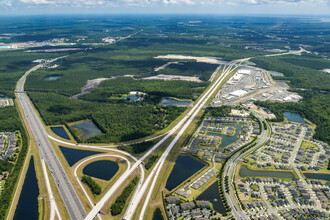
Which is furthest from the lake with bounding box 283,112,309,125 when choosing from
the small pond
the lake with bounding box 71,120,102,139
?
the lake with bounding box 71,120,102,139

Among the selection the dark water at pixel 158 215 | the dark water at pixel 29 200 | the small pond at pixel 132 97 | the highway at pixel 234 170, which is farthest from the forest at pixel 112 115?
the dark water at pixel 158 215

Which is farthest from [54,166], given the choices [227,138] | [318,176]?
[318,176]

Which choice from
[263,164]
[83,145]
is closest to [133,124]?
[83,145]

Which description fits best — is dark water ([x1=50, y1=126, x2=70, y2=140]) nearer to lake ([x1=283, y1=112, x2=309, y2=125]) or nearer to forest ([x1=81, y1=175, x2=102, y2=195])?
forest ([x1=81, y1=175, x2=102, y2=195])

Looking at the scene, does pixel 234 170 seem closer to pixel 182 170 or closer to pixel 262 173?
pixel 262 173

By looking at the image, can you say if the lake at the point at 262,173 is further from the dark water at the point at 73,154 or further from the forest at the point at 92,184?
the dark water at the point at 73,154

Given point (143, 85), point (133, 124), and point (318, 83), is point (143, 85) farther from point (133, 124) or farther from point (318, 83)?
point (318, 83)
